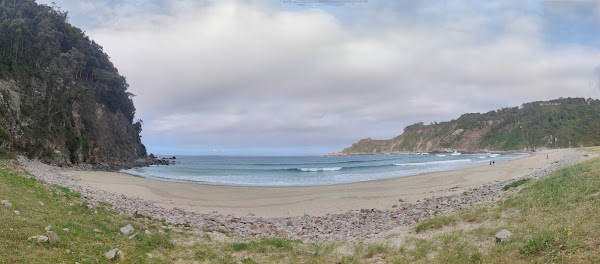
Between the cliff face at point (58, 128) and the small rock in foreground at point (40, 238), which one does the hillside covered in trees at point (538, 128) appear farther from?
the cliff face at point (58, 128)

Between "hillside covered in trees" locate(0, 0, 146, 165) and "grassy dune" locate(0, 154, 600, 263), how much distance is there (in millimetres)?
25737

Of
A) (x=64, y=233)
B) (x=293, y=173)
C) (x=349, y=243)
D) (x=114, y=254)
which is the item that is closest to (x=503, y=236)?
(x=349, y=243)

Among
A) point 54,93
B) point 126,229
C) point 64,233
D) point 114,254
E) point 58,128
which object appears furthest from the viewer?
point 54,93

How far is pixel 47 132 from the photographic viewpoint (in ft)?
125

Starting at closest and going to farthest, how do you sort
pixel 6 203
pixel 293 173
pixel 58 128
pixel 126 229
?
pixel 6 203 < pixel 126 229 < pixel 58 128 < pixel 293 173

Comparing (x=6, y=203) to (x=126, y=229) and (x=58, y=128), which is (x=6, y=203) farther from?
(x=58, y=128)

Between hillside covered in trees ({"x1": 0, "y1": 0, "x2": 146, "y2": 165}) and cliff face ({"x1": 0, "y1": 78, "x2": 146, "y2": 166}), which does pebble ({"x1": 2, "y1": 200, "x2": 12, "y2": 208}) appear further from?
cliff face ({"x1": 0, "y1": 78, "x2": 146, "y2": 166})

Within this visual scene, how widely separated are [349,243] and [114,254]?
7016 mm

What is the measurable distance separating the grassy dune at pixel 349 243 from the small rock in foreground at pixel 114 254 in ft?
0.33

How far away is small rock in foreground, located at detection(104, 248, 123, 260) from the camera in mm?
6613

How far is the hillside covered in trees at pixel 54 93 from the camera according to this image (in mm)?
33812

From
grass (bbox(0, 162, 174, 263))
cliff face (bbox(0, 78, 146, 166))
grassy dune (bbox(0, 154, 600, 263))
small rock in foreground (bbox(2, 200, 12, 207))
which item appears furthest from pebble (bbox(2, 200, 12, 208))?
cliff face (bbox(0, 78, 146, 166))

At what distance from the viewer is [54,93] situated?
4459 centimetres

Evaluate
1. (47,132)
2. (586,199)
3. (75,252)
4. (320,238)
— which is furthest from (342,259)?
(47,132)
